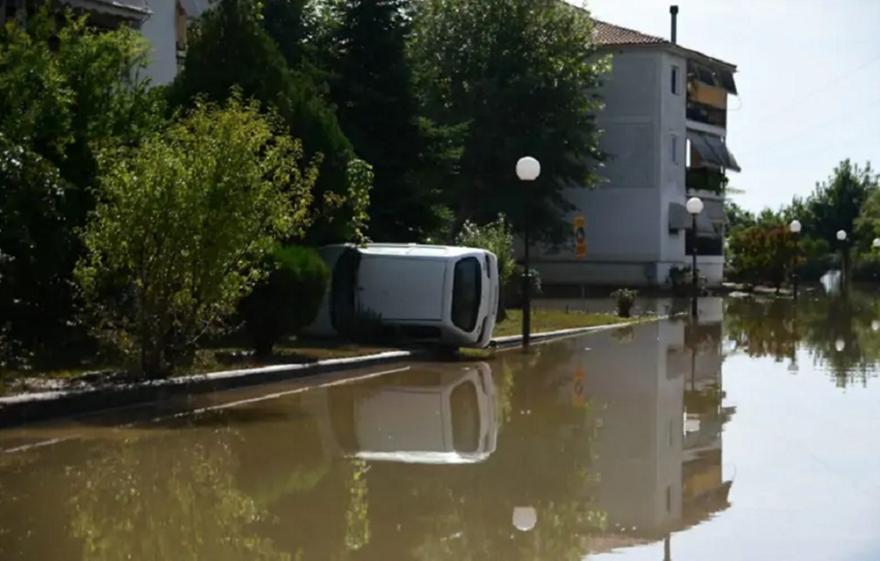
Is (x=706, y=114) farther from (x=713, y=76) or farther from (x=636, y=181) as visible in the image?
(x=636, y=181)

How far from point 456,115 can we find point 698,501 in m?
46.6

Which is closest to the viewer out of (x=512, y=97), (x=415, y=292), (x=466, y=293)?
(x=466, y=293)

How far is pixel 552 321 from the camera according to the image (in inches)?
1351

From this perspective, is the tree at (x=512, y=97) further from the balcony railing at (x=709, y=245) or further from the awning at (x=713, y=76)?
the balcony railing at (x=709, y=245)

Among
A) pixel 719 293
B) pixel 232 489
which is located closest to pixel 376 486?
pixel 232 489

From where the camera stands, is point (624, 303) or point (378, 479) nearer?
point (378, 479)

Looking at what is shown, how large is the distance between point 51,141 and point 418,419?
22.9 feet

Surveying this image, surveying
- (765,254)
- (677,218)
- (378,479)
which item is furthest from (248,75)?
(765,254)

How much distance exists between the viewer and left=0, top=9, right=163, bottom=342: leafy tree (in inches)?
674

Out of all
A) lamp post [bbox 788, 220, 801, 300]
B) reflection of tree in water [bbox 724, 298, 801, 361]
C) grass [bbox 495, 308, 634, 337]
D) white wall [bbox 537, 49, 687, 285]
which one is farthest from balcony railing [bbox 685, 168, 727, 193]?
grass [bbox 495, 308, 634, 337]

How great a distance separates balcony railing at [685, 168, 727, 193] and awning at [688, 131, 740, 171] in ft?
2.27

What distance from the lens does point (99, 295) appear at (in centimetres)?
1652

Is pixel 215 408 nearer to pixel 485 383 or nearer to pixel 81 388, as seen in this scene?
pixel 81 388

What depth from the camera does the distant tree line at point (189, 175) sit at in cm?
1612
